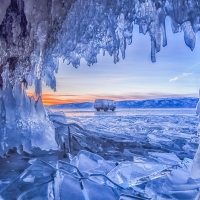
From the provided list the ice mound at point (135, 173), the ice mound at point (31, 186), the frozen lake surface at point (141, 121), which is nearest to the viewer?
the ice mound at point (31, 186)

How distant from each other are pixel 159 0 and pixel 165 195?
1.49 metres

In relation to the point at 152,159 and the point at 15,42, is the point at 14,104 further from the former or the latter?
the point at 152,159

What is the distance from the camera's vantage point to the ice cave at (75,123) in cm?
196

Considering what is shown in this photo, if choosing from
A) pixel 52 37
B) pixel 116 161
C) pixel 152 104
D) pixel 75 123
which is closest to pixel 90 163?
pixel 116 161

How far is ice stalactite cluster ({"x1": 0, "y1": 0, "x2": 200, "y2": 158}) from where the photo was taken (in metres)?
2.14

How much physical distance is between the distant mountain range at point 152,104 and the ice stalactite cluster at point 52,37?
0.28 meters

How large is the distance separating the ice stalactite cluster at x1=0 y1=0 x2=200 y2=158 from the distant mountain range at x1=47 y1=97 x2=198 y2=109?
11.1 inches

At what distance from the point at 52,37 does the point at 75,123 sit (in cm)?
86

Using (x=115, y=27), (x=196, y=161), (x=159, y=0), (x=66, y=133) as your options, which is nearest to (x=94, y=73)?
(x=115, y=27)

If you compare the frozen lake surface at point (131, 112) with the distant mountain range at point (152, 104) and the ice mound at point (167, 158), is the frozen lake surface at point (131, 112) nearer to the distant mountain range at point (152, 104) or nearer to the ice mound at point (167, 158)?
the distant mountain range at point (152, 104)

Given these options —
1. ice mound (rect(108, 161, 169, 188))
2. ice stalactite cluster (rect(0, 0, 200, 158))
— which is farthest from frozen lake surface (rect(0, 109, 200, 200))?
ice stalactite cluster (rect(0, 0, 200, 158))

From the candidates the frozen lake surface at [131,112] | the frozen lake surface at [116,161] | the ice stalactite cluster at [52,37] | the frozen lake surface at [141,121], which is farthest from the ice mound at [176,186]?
the ice stalactite cluster at [52,37]

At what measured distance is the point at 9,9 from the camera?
2.32 meters

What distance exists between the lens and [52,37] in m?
2.52
